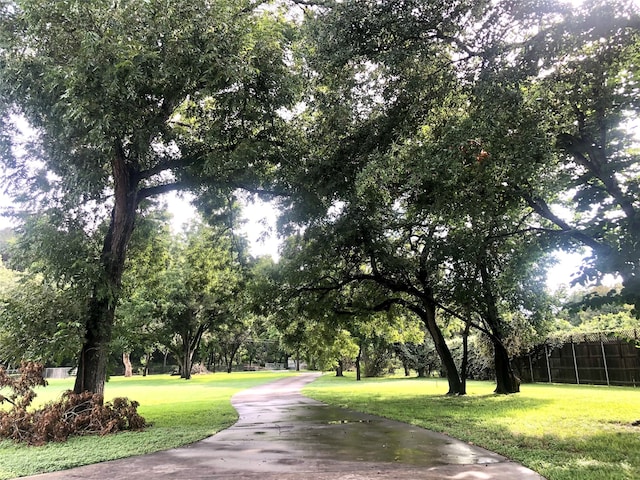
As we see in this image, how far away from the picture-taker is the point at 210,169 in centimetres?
1054

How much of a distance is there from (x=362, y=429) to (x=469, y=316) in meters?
9.29

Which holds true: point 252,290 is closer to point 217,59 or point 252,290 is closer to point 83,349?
point 83,349

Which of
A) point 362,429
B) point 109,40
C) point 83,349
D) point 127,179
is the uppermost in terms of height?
point 109,40

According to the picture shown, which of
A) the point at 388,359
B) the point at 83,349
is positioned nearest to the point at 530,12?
the point at 83,349

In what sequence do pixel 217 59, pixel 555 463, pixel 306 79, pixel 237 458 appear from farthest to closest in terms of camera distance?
pixel 306 79
pixel 217 59
pixel 237 458
pixel 555 463

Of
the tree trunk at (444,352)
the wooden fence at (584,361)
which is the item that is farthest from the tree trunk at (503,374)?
the wooden fence at (584,361)

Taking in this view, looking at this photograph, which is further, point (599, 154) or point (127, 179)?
point (127, 179)

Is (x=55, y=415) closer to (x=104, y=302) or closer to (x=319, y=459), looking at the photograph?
(x=104, y=302)

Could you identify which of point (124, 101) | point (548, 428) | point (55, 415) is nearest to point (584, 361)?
point (548, 428)

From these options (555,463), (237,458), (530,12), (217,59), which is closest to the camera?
(555,463)

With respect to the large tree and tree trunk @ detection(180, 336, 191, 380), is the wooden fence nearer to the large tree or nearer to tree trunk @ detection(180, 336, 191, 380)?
the large tree

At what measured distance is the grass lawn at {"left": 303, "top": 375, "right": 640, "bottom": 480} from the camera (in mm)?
5781

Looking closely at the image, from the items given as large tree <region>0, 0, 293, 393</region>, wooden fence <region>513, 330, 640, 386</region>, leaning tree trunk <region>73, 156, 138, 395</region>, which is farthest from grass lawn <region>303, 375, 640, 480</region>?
large tree <region>0, 0, 293, 393</region>

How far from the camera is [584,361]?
2144 cm
